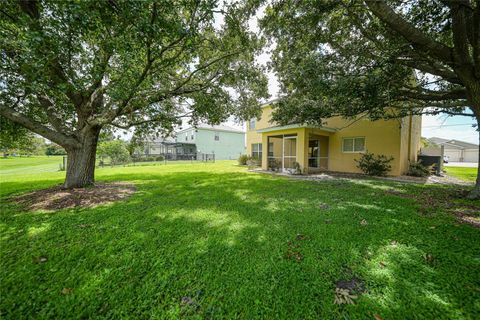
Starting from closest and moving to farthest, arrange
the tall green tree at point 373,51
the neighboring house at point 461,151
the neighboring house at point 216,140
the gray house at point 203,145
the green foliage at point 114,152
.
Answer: the tall green tree at point 373,51, the green foliage at point 114,152, the gray house at point 203,145, the neighboring house at point 216,140, the neighboring house at point 461,151

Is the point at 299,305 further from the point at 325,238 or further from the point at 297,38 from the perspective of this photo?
the point at 297,38

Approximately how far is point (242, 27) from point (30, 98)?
27.6ft

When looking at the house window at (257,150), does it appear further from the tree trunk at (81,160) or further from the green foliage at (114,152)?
the green foliage at (114,152)

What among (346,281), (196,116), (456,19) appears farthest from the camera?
(196,116)

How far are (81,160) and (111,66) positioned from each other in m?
3.60

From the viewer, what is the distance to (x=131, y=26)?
427cm

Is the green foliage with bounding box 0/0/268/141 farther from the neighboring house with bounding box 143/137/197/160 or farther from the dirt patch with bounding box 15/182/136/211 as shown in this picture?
the neighboring house with bounding box 143/137/197/160

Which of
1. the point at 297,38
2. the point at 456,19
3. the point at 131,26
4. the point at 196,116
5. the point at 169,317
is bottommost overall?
the point at 169,317

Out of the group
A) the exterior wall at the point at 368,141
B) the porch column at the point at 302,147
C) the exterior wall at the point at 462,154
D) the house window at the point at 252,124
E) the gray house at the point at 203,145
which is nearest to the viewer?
the exterior wall at the point at 368,141

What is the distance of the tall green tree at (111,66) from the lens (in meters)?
3.93

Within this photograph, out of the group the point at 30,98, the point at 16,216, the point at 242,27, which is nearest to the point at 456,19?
the point at 242,27

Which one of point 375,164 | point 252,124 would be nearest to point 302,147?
point 375,164

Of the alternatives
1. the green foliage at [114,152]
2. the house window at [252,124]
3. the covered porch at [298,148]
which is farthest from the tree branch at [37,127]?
the green foliage at [114,152]

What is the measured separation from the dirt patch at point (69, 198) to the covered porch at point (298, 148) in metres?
9.74
